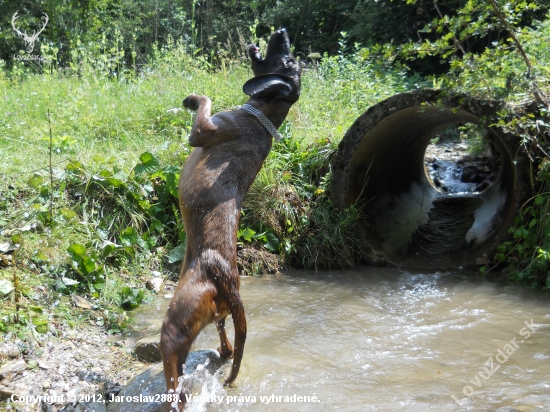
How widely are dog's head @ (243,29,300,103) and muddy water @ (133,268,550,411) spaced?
176 cm

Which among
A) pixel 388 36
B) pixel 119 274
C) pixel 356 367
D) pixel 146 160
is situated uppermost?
pixel 388 36

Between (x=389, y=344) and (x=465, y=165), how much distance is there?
828 centimetres

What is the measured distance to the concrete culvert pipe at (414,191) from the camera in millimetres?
6020

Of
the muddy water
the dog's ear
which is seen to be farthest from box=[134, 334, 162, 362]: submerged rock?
the dog's ear

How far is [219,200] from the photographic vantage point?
3162 mm

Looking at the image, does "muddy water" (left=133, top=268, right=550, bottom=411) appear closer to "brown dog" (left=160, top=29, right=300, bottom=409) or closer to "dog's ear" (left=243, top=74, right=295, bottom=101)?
"brown dog" (left=160, top=29, right=300, bottom=409)

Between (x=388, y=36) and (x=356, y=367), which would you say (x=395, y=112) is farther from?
(x=388, y=36)

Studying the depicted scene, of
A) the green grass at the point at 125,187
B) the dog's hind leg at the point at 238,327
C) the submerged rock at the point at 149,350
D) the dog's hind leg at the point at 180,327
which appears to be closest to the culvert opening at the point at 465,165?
the green grass at the point at 125,187

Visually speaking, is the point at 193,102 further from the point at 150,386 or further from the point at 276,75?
the point at 150,386

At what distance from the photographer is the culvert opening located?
34.7 feet

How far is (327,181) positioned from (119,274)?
104 inches

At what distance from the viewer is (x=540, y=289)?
540 cm

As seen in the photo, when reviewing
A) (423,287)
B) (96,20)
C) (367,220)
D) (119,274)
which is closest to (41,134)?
(119,274)

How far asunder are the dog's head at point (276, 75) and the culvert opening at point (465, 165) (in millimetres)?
6871
